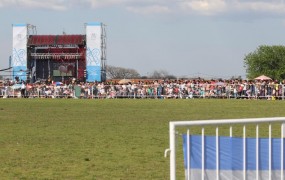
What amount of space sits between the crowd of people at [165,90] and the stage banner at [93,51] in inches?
588

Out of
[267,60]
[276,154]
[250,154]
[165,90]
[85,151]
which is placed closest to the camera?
[250,154]

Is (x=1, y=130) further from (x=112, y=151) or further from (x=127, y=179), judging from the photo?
(x=127, y=179)

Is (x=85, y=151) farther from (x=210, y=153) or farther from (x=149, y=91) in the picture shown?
(x=149, y=91)

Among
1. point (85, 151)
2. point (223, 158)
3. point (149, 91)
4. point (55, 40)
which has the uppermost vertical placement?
point (55, 40)

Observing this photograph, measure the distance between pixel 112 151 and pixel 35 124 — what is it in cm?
891

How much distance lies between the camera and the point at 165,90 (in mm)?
53844

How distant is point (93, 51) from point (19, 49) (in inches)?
347

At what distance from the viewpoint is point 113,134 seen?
59.5ft

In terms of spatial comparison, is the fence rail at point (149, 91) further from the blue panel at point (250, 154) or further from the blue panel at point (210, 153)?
the blue panel at point (210, 153)

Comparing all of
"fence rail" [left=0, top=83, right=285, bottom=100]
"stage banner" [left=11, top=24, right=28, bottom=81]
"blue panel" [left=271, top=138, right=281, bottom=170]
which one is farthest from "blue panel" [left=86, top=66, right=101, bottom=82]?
"blue panel" [left=271, top=138, right=281, bottom=170]

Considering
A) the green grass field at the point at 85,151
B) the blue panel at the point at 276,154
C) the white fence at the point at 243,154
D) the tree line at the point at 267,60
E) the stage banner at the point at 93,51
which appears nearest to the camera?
the white fence at the point at 243,154

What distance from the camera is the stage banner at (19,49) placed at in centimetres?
7514

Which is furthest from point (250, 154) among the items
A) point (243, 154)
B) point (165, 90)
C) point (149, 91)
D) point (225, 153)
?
point (149, 91)

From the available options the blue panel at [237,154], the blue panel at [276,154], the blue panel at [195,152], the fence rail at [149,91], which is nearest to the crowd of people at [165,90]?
the fence rail at [149,91]
